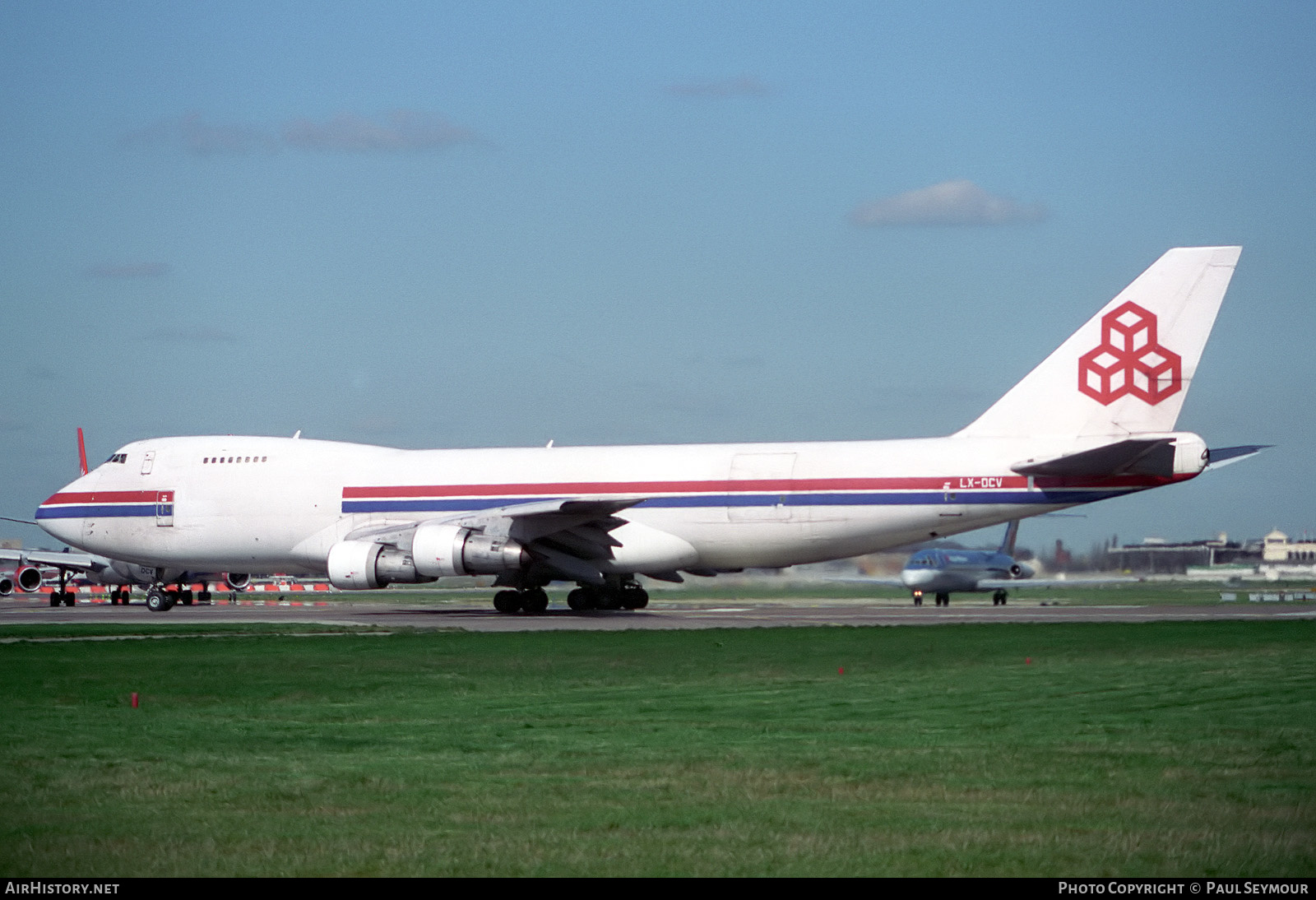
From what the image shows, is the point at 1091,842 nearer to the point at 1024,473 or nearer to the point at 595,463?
the point at 1024,473

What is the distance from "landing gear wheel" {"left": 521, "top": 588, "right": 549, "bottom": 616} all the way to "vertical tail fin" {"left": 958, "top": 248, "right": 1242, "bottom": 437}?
12.4 m

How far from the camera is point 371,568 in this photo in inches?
1353

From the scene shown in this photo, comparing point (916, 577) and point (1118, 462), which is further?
point (916, 577)

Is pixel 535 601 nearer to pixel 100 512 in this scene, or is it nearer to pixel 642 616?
pixel 642 616

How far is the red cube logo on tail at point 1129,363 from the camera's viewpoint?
32041 mm

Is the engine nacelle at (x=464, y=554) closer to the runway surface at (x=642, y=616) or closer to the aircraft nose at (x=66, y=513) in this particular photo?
the runway surface at (x=642, y=616)

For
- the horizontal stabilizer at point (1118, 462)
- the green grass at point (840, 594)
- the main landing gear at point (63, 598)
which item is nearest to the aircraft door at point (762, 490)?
the horizontal stabilizer at point (1118, 462)

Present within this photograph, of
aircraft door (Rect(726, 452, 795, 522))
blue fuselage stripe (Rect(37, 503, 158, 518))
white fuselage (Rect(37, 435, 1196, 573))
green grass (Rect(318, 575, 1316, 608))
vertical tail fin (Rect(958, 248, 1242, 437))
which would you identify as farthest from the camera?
green grass (Rect(318, 575, 1316, 608))

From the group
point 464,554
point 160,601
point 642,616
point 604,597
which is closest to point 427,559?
point 464,554

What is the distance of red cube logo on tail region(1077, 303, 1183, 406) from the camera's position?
32041mm

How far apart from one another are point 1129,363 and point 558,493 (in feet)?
45.6

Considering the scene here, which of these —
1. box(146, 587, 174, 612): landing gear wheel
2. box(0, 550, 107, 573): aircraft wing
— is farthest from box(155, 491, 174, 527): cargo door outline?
box(0, 550, 107, 573): aircraft wing

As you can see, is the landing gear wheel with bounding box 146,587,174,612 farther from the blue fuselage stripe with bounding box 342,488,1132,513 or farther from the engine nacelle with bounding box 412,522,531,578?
the engine nacelle with bounding box 412,522,531,578

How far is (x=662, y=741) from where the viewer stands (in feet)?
39.1
